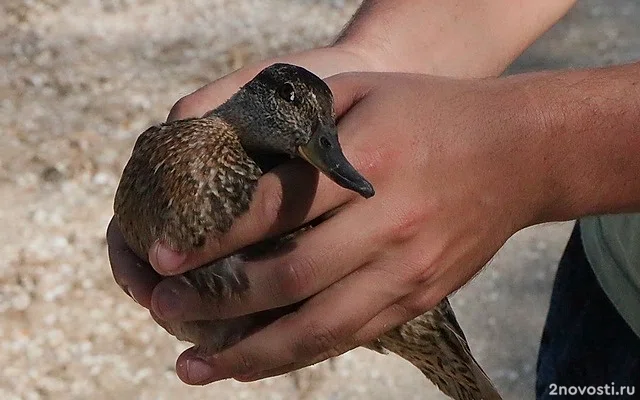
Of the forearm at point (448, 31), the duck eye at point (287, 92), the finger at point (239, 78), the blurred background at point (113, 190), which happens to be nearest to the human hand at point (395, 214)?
the duck eye at point (287, 92)

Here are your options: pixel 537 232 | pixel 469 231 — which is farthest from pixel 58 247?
pixel 469 231

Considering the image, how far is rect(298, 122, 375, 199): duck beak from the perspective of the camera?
153 cm

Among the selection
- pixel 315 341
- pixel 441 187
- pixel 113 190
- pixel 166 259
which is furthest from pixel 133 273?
pixel 113 190

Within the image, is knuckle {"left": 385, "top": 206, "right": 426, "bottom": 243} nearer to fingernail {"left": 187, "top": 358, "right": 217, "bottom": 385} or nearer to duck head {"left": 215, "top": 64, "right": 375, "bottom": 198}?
duck head {"left": 215, "top": 64, "right": 375, "bottom": 198}

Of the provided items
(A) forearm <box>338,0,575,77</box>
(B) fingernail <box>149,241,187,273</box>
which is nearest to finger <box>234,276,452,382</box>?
(B) fingernail <box>149,241,187,273</box>

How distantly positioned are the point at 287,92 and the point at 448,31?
0.55 m

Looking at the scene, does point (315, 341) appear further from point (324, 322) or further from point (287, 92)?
point (287, 92)

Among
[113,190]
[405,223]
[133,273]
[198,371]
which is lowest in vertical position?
[113,190]

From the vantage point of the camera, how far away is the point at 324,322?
1688 millimetres

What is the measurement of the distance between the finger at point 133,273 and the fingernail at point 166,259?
175 millimetres

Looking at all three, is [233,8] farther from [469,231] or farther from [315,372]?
[469,231]

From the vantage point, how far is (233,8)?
5723mm

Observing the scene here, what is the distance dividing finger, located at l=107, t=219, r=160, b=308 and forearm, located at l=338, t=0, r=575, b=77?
72cm

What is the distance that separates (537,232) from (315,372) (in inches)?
50.7
